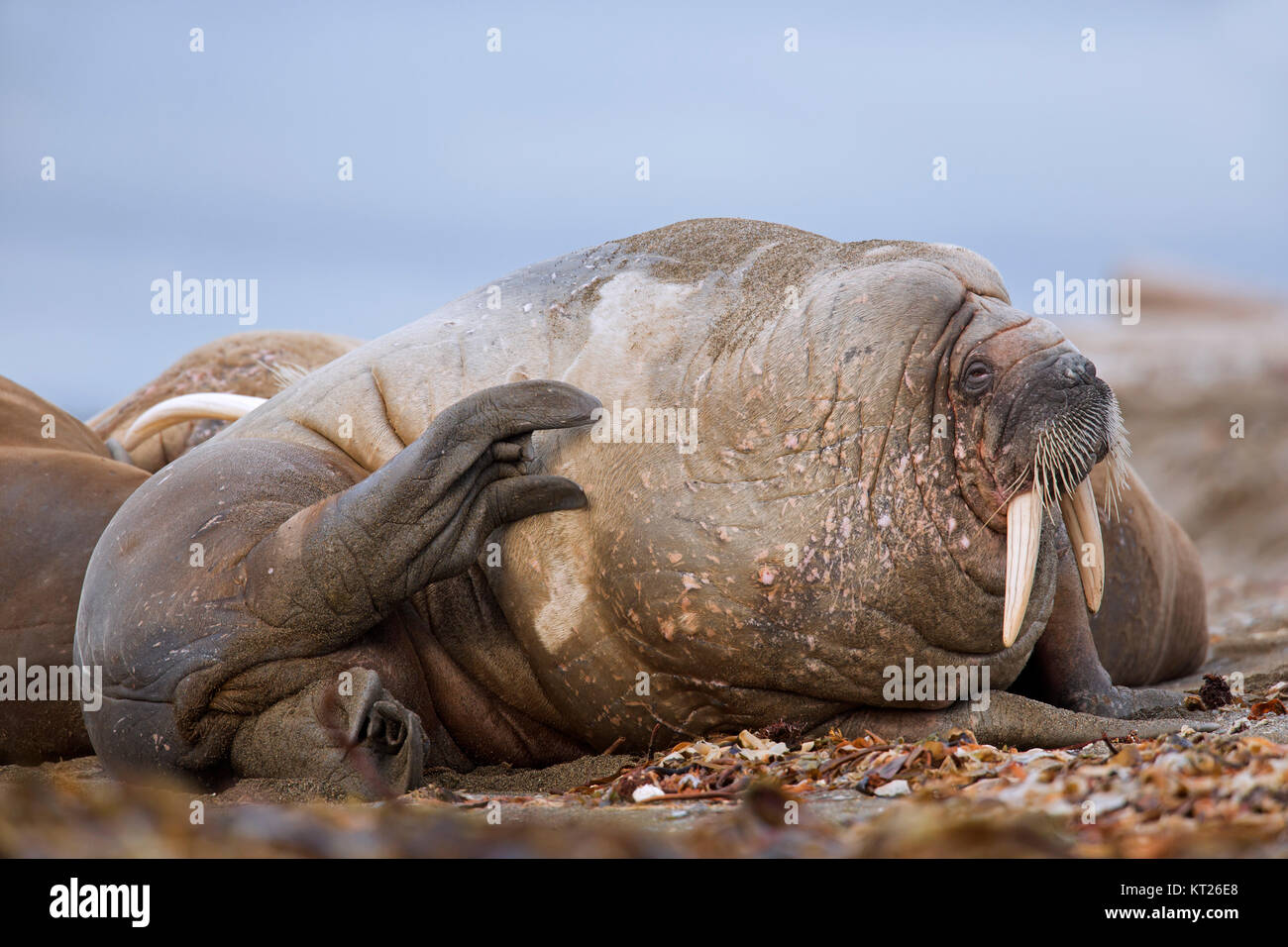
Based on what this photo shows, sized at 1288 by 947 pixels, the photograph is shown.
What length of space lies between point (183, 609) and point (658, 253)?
6.71 feet

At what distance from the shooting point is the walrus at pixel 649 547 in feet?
14.4

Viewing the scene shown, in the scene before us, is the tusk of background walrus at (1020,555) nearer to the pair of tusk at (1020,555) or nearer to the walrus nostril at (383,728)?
the pair of tusk at (1020,555)

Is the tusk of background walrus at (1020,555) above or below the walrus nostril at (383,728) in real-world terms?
above

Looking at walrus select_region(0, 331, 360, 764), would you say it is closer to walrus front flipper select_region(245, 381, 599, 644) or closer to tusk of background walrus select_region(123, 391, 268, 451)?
tusk of background walrus select_region(123, 391, 268, 451)

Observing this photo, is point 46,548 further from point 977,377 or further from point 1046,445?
point 1046,445

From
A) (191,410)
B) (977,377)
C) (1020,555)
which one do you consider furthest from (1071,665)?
(191,410)

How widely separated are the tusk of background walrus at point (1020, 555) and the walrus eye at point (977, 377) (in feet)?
1.19

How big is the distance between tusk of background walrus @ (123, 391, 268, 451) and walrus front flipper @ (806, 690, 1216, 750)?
2955 mm

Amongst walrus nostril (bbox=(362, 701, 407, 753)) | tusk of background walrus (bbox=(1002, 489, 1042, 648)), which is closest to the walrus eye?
tusk of background walrus (bbox=(1002, 489, 1042, 648))

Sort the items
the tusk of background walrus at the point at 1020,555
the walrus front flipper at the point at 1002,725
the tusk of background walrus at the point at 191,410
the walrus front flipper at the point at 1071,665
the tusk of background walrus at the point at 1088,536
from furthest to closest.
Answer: the tusk of background walrus at the point at 191,410 → the walrus front flipper at the point at 1071,665 → the tusk of background walrus at the point at 1088,536 → the walrus front flipper at the point at 1002,725 → the tusk of background walrus at the point at 1020,555

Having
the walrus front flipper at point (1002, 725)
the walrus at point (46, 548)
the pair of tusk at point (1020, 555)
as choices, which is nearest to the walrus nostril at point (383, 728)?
the walrus at point (46, 548)

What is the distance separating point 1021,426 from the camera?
4359 mm

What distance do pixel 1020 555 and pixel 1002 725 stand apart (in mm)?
687
